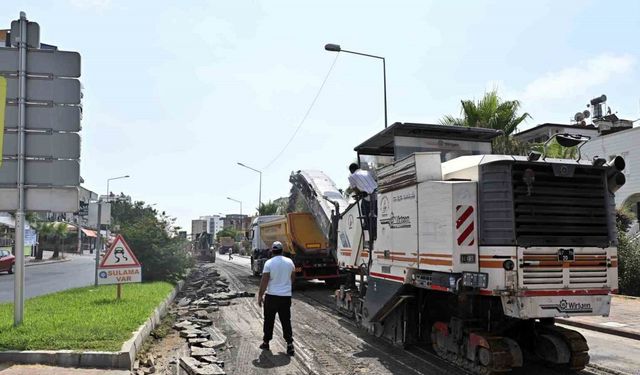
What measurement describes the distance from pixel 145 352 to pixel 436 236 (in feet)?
15.3

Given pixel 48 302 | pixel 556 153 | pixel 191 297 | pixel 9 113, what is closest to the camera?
pixel 9 113

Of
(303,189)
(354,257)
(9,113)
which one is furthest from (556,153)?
(9,113)

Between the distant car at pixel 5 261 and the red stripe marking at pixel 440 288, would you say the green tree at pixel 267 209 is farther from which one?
the red stripe marking at pixel 440 288

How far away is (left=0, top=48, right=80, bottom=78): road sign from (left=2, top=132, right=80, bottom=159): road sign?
3.37 ft

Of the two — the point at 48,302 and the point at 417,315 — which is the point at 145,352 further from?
the point at 48,302

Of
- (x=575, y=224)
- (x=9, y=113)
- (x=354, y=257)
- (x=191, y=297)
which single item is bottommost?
(x=191, y=297)

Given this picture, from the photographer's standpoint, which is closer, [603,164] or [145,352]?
[603,164]

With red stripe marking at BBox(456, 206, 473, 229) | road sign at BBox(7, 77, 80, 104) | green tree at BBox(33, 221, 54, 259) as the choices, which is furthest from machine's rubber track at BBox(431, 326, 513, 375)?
green tree at BBox(33, 221, 54, 259)

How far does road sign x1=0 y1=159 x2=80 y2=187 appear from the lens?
8578 mm

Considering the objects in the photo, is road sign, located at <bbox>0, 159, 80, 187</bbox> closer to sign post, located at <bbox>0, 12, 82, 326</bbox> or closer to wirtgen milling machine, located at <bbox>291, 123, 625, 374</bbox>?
sign post, located at <bbox>0, 12, 82, 326</bbox>

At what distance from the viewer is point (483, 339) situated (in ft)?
21.1

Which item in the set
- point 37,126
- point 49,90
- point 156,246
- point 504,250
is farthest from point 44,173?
point 156,246

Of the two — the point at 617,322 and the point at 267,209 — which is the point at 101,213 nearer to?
the point at 617,322

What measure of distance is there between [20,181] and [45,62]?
6.59 ft
